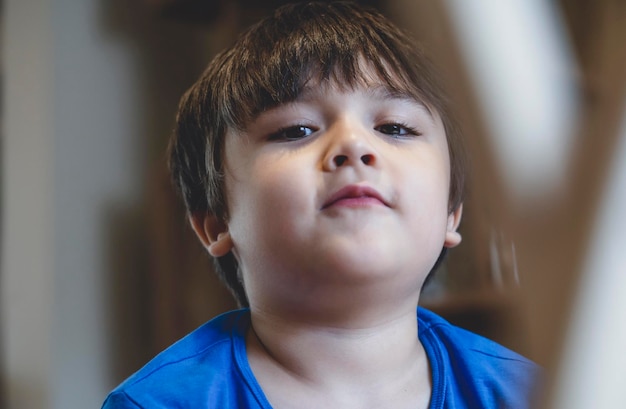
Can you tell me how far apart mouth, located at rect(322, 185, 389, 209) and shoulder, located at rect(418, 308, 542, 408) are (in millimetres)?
180

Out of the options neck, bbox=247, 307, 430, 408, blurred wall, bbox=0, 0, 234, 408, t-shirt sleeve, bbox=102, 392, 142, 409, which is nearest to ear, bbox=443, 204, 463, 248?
neck, bbox=247, 307, 430, 408

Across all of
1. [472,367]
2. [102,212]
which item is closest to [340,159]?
[472,367]

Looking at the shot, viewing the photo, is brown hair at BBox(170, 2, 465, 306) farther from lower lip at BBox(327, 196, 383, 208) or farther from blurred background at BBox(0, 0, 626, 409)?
blurred background at BBox(0, 0, 626, 409)

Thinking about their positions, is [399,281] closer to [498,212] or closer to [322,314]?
[322,314]

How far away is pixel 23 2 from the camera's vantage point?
2.03m

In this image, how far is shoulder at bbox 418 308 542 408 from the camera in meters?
0.65

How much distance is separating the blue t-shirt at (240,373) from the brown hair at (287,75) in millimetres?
117

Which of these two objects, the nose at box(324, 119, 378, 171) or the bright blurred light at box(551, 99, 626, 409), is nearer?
the bright blurred light at box(551, 99, 626, 409)

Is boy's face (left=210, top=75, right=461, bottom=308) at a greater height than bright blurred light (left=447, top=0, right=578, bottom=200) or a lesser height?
lesser

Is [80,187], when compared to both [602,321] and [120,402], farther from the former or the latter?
[602,321]

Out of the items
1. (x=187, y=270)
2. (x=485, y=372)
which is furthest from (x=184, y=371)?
(x=187, y=270)

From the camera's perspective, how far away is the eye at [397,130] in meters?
0.63

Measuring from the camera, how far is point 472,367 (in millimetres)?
676

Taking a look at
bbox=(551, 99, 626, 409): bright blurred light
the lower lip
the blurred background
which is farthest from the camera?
the blurred background
